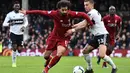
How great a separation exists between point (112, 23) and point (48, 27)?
17457 millimetres

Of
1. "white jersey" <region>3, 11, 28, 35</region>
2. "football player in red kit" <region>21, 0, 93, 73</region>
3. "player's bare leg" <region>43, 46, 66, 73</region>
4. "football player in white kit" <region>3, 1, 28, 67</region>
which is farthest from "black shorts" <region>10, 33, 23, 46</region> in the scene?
"player's bare leg" <region>43, 46, 66, 73</region>

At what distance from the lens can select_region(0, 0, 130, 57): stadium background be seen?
99.8 ft

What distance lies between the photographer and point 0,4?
4025 cm

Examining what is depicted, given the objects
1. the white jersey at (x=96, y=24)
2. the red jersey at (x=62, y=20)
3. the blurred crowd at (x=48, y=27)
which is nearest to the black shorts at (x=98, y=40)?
the white jersey at (x=96, y=24)

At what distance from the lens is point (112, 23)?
720 inches

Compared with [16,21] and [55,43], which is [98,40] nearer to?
[55,43]

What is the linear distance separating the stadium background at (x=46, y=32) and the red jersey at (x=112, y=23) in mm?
11137

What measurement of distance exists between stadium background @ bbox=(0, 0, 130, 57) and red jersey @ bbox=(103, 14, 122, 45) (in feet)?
36.5

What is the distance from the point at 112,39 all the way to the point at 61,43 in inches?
214

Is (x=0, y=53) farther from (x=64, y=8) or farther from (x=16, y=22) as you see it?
(x=64, y=8)

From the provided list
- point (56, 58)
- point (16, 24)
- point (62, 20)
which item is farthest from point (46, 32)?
point (56, 58)

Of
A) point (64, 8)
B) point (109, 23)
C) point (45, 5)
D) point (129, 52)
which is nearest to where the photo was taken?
point (64, 8)

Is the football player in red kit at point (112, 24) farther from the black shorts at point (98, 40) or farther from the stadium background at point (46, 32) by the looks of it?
the stadium background at point (46, 32)

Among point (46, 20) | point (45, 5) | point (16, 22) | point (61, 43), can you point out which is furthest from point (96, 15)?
point (45, 5)
